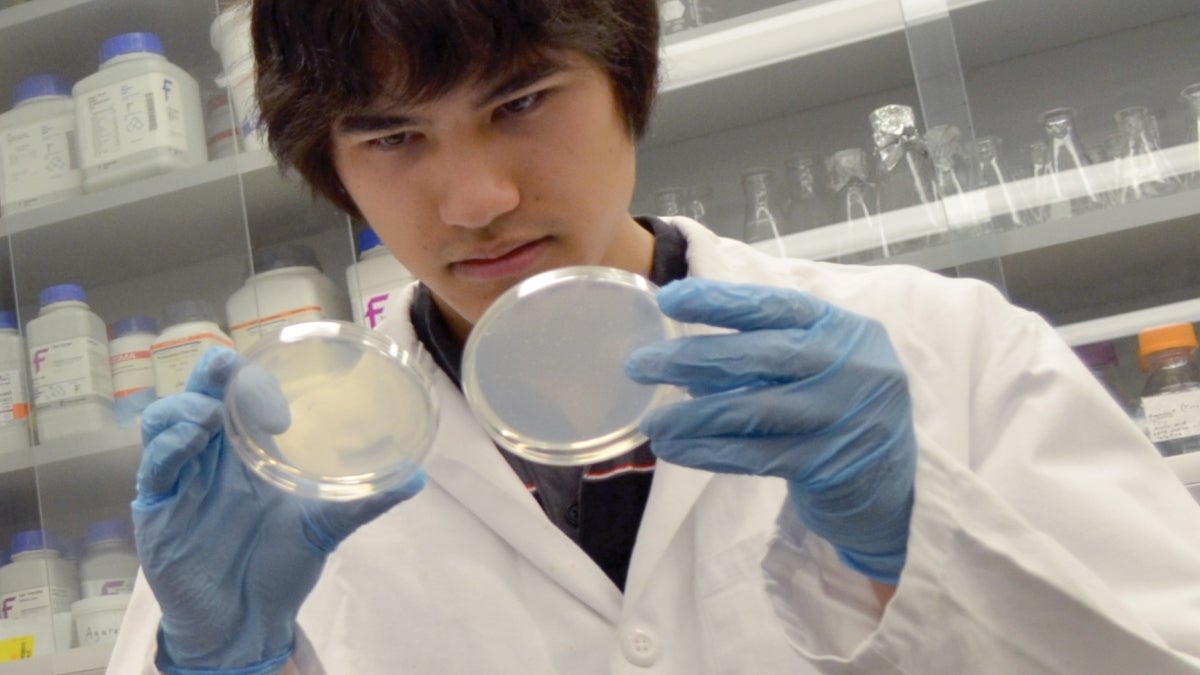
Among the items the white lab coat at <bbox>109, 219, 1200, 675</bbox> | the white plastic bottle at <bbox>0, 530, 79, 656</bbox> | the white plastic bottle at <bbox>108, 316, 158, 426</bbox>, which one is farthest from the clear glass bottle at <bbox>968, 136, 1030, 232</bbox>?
the white plastic bottle at <bbox>0, 530, 79, 656</bbox>

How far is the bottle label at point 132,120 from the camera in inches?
87.0

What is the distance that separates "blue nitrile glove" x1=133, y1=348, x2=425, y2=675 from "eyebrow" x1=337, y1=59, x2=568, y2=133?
0.68 feet

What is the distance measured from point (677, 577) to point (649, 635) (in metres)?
0.06

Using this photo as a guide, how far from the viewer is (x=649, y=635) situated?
3.38 ft

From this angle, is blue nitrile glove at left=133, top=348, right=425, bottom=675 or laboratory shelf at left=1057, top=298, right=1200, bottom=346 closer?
blue nitrile glove at left=133, top=348, right=425, bottom=675

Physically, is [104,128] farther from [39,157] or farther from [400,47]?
[400,47]

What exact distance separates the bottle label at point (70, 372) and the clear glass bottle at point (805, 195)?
3.84 feet

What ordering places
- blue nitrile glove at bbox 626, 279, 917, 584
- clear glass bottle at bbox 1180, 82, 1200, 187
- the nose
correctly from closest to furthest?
1. blue nitrile glove at bbox 626, 279, 917, 584
2. the nose
3. clear glass bottle at bbox 1180, 82, 1200, 187

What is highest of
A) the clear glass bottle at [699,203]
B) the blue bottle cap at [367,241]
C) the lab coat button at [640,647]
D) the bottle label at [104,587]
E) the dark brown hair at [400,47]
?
the dark brown hair at [400,47]

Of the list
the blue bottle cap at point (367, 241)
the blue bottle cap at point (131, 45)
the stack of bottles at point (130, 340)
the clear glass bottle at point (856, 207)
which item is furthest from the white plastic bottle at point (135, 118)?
the clear glass bottle at point (856, 207)

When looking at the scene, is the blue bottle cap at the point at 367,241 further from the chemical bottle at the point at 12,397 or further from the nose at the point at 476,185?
the nose at the point at 476,185

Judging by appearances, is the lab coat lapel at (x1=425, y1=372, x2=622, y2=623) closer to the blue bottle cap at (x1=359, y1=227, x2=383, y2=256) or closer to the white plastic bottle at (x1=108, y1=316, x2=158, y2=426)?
the blue bottle cap at (x1=359, y1=227, x2=383, y2=256)

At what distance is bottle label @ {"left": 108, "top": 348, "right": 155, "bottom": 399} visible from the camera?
2.18 metres

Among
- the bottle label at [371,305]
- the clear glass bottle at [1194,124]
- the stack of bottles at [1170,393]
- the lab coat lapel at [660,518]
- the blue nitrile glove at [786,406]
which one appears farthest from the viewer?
the bottle label at [371,305]
